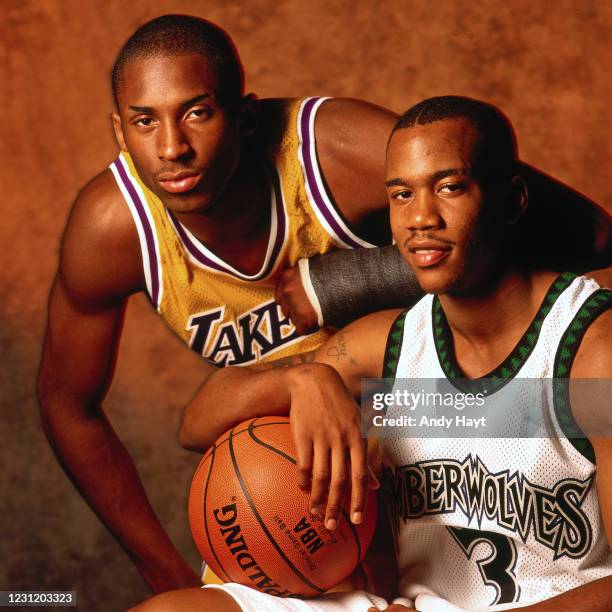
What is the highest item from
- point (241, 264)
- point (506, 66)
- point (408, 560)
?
point (506, 66)

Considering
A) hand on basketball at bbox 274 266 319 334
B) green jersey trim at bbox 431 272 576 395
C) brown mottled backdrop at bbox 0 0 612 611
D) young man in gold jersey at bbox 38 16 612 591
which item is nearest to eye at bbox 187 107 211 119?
young man in gold jersey at bbox 38 16 612 591

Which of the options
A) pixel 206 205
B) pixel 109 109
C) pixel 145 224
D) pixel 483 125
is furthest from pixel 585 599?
pixel 109 109

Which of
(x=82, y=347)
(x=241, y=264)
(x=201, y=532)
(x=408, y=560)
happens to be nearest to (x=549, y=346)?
(x=408, y=560)

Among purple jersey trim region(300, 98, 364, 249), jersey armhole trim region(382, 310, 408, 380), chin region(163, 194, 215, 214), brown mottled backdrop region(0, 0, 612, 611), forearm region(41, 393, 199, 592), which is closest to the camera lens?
jersey armhole trim region(382, 310, 408, 380)

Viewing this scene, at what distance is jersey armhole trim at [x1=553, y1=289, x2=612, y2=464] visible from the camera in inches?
41.1

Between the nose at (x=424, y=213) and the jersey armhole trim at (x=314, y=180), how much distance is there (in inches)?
14.2

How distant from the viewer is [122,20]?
6.28 feet

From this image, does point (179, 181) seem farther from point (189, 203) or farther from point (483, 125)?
point (483, 125)

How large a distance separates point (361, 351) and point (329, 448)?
0.17m

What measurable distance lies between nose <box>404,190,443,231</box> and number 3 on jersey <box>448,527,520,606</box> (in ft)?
1.09

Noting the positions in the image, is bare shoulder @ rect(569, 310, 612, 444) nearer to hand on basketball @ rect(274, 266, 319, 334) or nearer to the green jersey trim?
the green jersey trim

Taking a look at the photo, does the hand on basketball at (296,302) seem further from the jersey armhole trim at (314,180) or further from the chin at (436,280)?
the chin at (436,280)

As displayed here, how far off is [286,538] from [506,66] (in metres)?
1.01

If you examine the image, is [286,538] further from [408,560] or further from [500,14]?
[500,14]
